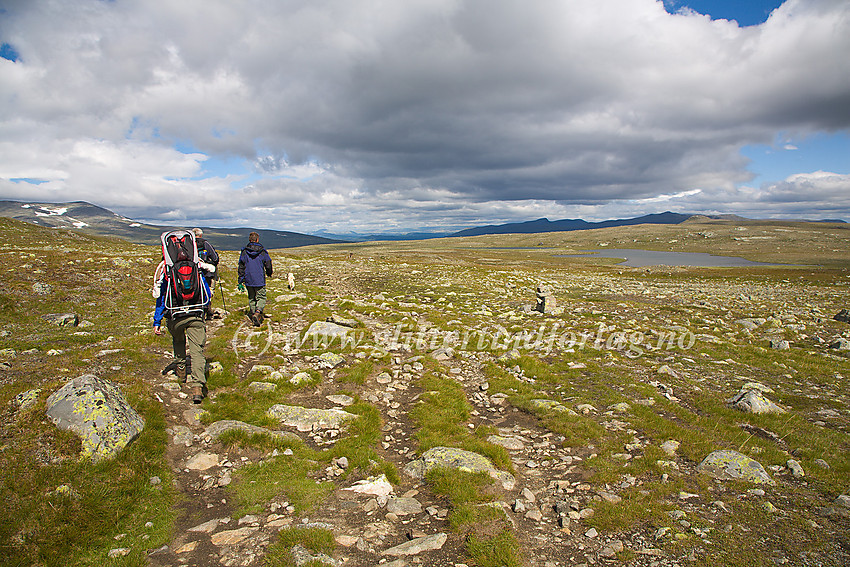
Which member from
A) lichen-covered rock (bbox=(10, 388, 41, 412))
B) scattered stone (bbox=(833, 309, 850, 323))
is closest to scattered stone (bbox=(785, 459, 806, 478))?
lichen-covered rock (bbox=(10, 388, 41, 412))

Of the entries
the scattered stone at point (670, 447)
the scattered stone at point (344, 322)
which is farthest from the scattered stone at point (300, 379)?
the scattered stone at point (670, 447)

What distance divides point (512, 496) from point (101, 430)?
25.8 ft

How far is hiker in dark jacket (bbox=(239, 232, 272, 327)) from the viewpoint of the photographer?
17281 mm

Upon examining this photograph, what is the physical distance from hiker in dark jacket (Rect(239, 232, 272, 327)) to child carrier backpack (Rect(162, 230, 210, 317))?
6762mm

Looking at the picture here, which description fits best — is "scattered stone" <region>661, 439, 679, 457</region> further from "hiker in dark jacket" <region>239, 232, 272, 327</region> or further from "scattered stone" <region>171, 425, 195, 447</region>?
"hiker in dark jacket" <region>239, 232, 272, 327</region>

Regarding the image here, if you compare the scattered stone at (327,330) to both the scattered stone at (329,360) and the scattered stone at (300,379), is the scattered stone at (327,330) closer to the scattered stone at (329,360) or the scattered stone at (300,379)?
the scattered stone at (329,360)

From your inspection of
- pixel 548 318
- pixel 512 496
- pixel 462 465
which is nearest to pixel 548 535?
pixel 512 496

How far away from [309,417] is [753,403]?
1209 cm

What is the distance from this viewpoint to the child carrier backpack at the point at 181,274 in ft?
32.3

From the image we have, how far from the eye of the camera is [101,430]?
270 inches

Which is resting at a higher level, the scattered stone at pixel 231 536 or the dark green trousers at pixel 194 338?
the dark green trousers at pixel 194 338

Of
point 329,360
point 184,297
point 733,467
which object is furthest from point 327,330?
point 733,467

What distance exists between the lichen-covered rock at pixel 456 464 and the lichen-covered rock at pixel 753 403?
7448 millimetres

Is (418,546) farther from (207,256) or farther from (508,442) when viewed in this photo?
(207,256)
